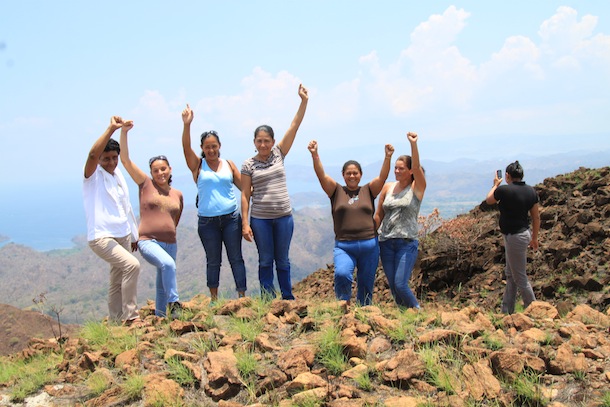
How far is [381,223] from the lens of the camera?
6000 millimetres

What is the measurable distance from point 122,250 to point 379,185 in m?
3.02

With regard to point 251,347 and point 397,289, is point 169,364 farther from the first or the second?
point 397,289

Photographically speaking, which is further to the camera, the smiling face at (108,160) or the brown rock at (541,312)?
the smiling face at (108,160)

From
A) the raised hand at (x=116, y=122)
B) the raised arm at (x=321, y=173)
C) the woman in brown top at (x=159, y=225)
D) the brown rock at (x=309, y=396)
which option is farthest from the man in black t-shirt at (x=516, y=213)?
the raised hand at (x=116, y=122)

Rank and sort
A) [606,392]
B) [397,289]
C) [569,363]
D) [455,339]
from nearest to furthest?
1. [606,392]
2. [569,363]
3. [455,339]
4. [397,289]

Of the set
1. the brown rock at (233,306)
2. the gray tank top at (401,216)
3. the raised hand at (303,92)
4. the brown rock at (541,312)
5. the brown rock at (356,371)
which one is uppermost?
the raised hand at (303,92)

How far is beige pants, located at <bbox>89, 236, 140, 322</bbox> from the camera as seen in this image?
537cm

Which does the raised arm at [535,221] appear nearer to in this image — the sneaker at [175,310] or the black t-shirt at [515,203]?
the black t-shirt at [515,203]

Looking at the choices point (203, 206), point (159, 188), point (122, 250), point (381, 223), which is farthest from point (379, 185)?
point (122, 250)

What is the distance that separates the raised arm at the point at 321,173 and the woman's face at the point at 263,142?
488 mm

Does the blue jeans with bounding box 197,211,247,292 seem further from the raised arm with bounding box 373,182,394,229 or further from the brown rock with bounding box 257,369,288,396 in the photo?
the brown rock with bounding box 257,369,288,396

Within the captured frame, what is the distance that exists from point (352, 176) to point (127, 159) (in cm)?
259

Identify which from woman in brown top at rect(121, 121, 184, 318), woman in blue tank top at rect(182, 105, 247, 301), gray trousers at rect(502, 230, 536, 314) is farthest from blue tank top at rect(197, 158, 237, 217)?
gray trousers at rect(502, 230, 536, 314)

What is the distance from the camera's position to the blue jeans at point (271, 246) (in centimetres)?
590
